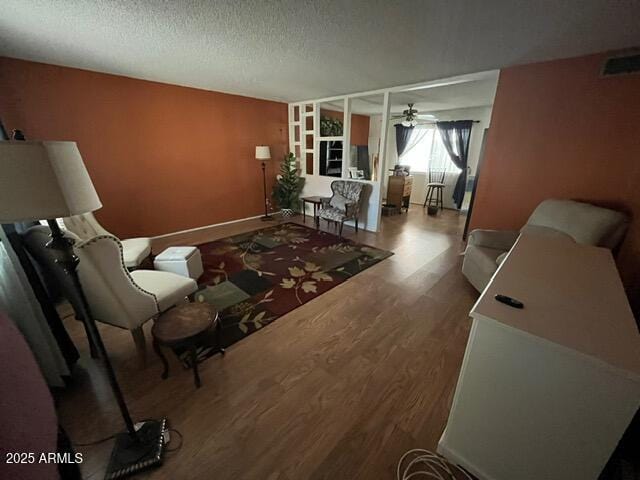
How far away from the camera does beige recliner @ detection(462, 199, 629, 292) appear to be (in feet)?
7.04

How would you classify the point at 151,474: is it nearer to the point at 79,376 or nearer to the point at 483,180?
the point at 79,376

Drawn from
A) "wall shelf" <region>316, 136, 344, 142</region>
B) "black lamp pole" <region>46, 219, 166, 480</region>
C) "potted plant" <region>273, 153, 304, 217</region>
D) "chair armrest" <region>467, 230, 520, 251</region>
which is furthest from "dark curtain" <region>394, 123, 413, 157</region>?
"black lamp pole" <region>46, 219, 166, 480</region>

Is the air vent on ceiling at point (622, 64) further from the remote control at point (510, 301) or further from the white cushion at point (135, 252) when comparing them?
the white cushion at point (135, 252)

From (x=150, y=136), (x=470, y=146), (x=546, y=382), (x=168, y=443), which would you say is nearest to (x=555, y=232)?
(x=546, y=382)

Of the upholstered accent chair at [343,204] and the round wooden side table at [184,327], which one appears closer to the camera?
the round wooden side table at [184,327]

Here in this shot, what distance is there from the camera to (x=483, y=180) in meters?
3.32

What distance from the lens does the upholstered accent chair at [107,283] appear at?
135 centimetres

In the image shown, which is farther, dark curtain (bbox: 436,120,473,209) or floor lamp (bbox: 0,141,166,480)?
dark curtain (bbox: 436,120,473,209)

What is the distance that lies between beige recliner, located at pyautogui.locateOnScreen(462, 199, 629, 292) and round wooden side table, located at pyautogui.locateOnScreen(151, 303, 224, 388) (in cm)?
243

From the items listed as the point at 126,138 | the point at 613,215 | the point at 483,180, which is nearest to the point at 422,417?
the point at 613,215

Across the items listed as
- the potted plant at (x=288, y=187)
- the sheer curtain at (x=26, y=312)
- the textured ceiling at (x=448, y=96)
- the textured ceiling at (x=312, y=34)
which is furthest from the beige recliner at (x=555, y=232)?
the potted plant at (x=288, y=187)

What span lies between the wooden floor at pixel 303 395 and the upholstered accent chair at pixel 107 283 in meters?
0.40

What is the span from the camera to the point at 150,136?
3760 mm

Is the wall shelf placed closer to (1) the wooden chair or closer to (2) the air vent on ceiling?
(1) the wooden chair
